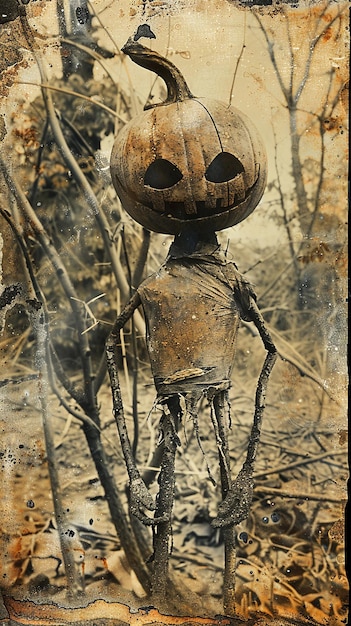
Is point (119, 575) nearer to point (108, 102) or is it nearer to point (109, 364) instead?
point (109, 364)

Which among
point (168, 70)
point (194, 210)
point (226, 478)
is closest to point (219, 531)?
point (226, 478)

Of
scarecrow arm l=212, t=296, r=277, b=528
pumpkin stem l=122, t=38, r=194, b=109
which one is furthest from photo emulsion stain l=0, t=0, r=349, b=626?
pumpkin stem l=122, t=38, r=194, b=109

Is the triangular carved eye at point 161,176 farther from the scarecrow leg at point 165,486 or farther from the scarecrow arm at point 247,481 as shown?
the scarecrow leg at point 165,486

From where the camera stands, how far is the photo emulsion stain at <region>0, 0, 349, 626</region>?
1.73 m

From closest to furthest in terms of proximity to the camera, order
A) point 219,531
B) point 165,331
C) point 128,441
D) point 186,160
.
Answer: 1. point 186,160
2. point 165,331
3. point 128,441
4. point 219,531

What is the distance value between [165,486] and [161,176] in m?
0.67

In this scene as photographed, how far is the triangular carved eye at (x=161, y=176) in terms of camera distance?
5.07 ft

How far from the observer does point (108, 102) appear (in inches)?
84.6

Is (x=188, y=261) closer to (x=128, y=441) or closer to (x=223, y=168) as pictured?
(x=223, y=168)

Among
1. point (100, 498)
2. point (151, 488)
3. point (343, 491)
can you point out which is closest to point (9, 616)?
point (100, 498)

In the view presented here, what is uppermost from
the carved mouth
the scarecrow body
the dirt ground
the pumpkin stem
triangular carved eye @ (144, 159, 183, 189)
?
the pumpkin stem

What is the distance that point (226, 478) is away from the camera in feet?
5.73

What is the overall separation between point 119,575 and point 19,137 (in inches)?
47.1

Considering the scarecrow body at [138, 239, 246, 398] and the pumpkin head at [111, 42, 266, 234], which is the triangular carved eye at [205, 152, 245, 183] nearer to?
the pumpkin head at [111, 42, 266, 234]
